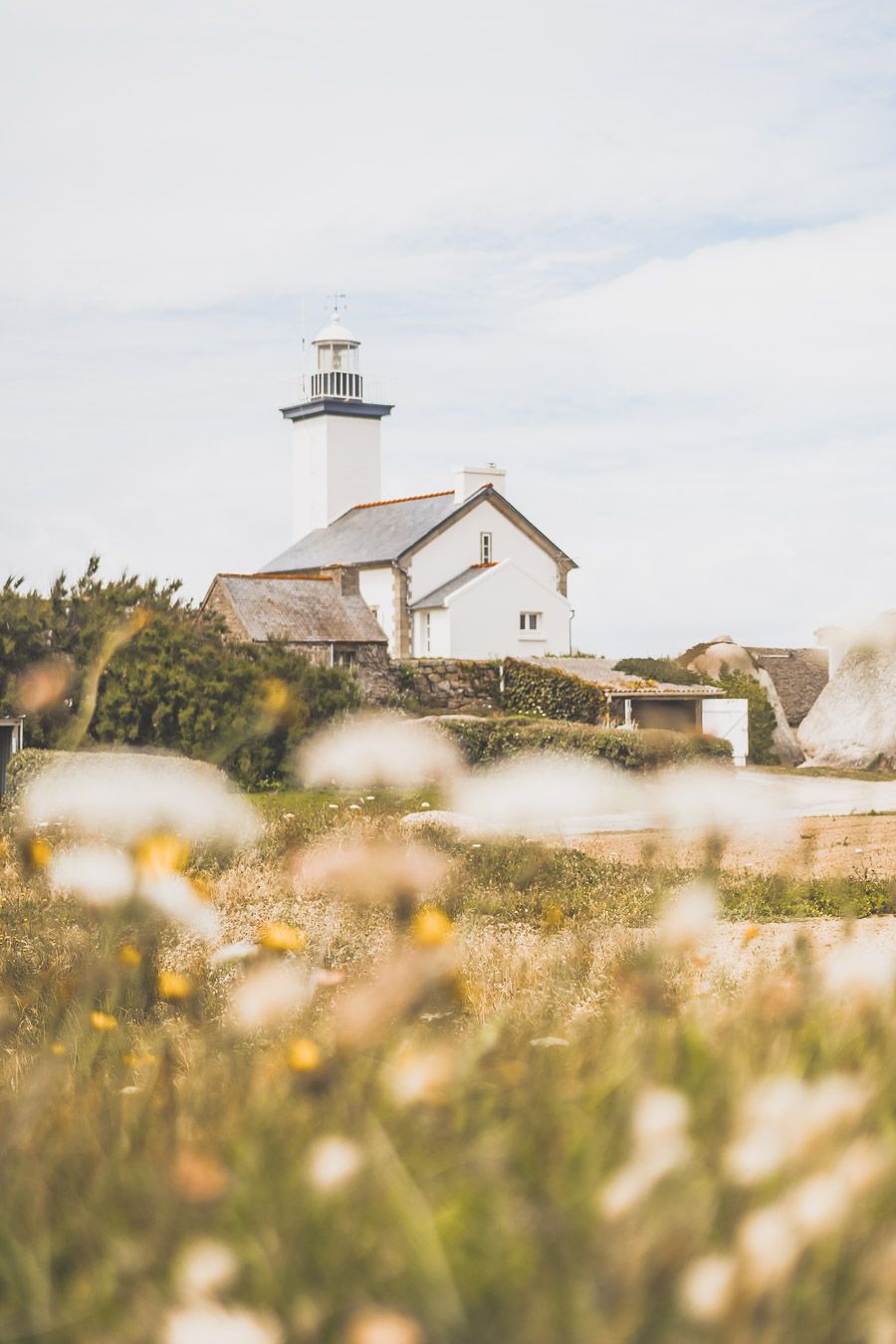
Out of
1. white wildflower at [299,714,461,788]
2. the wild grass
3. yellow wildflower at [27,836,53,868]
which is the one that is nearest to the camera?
the wild grass

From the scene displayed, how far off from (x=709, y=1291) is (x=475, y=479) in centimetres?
4291

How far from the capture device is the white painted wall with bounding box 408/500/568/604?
42.6 m

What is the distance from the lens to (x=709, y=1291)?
1.59 m

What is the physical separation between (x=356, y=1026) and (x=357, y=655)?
34.8m

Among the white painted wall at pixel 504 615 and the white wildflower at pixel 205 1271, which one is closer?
the white wildflower at pixel 205 1271

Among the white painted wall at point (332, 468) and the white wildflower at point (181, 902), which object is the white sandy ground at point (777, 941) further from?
the white painted wall at point (332, 468)

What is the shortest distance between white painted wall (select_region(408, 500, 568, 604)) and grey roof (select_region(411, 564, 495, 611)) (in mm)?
155

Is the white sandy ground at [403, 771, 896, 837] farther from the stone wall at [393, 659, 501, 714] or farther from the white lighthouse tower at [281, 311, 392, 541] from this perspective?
the white lighthouse tower at [281, 311, 392, 541]

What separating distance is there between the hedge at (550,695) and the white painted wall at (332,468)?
803 inches

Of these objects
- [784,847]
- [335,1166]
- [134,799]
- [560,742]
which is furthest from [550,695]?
[335,1166]

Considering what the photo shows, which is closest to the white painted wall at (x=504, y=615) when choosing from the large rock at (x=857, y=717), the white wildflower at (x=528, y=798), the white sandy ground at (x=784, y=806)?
the large rock at (x=857, y=717)

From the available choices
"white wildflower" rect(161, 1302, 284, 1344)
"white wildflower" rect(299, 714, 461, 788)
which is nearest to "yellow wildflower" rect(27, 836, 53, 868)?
"white wildflower" rect(161, 1302, 284, 1344)

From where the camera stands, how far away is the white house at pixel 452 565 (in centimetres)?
4172

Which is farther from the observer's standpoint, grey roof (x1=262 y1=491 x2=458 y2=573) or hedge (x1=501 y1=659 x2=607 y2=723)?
grey roof (x1=262 y1=491 x2=458 y2=573)
